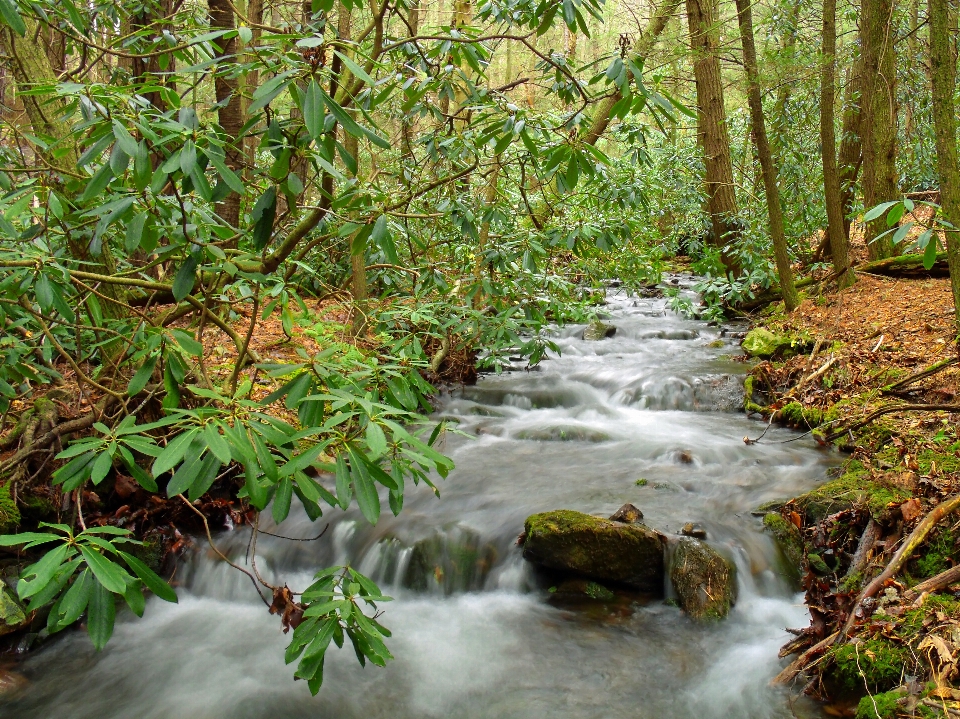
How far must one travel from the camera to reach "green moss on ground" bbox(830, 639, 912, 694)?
288 centimetres

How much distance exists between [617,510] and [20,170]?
160 inches

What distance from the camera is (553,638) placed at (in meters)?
4.13

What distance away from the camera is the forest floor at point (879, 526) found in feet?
9.45

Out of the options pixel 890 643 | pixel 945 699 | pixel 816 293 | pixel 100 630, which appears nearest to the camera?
pixel 100 630

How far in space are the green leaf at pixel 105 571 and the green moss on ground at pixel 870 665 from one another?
9.08 feet

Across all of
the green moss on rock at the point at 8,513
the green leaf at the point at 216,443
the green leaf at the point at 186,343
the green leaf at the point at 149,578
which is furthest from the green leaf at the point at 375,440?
the green moss on rock at the point at 8,513

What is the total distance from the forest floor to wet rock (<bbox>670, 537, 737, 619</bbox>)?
0.44m

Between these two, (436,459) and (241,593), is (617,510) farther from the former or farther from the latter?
(436,459)

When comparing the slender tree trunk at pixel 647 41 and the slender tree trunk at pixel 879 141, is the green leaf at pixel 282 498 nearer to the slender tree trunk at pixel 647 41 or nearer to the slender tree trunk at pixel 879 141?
the slender tree trunk at pixel 647 41

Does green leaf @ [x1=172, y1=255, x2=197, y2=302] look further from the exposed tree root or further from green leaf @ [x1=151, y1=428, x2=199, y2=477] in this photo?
the exposed tree root

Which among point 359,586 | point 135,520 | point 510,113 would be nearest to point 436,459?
point 359,586

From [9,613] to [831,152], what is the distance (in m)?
9.28

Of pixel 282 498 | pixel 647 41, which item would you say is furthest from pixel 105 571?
pixel 647 41

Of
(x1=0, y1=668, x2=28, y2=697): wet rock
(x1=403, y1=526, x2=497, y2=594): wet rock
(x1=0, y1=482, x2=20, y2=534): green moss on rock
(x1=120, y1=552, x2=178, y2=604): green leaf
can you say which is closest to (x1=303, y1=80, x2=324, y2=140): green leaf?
(x1=120, y1=552, x2=178, y2=604): green leaf
